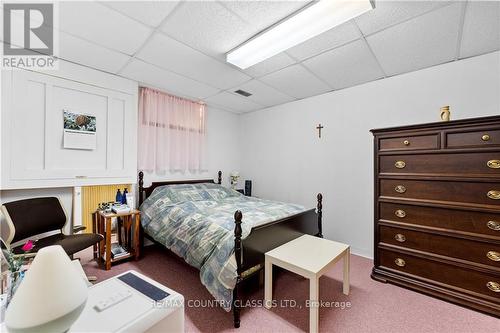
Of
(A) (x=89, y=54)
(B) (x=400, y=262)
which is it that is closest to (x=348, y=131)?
(B) (x=400, y=262)

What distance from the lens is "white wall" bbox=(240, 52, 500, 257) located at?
238 cm

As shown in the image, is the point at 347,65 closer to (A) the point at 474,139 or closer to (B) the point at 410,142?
(B) the point at 410,142

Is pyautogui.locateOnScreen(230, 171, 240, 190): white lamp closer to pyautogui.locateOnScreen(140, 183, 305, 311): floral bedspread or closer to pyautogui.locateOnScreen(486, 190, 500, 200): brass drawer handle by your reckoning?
pyautogui.locateOnScreen(140, 183, 305, 311): floral bedspread

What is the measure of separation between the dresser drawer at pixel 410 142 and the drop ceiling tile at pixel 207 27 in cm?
179

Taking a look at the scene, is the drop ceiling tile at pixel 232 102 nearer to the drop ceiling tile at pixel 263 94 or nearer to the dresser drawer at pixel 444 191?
the drop ceiling tile at pixel 263 94

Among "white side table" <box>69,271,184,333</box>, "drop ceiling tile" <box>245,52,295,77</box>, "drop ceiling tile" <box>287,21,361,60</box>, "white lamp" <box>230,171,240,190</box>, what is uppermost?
"drop ceiling tile" <box>287,21,361,60</box>

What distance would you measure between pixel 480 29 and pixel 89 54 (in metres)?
3.80

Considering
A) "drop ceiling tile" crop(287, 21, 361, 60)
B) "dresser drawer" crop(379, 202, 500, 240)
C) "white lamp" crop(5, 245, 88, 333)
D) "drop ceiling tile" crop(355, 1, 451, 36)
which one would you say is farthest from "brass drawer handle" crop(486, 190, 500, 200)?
"white lamp" crop(5, 245, 88, 333)

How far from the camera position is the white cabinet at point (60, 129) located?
2.25m

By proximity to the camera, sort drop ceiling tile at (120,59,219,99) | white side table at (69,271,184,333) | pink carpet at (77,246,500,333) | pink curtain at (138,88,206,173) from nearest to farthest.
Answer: white side table at (69,271,184,333)
pink carpet at (77,246,500,333)
drop ceiling tile at (120,59,219,99)
pink curtain at (138,88,206,173)

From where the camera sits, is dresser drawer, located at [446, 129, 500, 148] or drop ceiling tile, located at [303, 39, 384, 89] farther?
drop ceiling tile, located at [303, 39, 384, 89]

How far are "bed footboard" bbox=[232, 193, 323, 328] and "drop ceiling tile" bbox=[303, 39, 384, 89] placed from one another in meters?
1.76

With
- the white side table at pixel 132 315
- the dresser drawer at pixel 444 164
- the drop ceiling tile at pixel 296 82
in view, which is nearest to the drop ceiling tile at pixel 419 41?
the drop ceiling tile at pixel 296 82

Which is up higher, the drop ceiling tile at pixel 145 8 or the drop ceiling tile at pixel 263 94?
the drop ceiling tile at pixel 145 8
